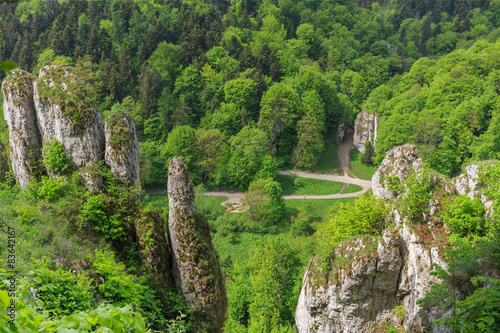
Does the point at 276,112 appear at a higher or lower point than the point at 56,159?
higher

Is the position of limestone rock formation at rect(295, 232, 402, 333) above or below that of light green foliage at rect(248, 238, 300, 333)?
above

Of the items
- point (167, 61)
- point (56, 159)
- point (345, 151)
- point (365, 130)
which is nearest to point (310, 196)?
point (345, 151)

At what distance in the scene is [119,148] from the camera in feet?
48.0

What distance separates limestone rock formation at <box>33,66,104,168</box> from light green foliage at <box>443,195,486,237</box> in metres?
13.9

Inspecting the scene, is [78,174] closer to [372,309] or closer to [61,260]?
[61,260]

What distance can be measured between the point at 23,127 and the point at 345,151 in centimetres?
6062

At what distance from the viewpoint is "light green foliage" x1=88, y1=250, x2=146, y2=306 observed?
34.0 ft

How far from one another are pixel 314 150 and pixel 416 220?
47.8 metres

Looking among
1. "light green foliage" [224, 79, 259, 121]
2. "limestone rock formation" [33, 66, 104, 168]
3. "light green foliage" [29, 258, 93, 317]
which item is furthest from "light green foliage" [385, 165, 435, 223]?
"light green foliage" [224, 79, 259, 121]

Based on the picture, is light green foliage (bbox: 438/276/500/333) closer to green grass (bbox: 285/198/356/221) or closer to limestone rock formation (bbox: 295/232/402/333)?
limestone rock formation (bbox: 295/232/402/333)

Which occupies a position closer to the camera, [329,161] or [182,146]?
[182,146]

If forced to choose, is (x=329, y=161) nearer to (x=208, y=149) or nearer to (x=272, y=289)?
(x=208, y=149)

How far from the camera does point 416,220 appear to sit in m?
14.8

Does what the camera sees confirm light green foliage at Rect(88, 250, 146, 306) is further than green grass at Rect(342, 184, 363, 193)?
No
